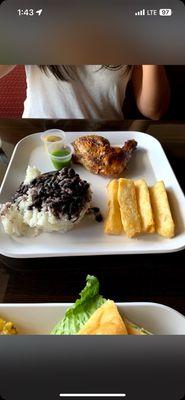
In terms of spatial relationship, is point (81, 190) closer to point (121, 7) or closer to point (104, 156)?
point (104, 156)

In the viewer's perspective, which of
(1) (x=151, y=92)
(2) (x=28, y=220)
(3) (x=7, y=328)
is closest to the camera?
(3) (x=7, y=328)

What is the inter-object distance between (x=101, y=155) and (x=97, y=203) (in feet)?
0.47

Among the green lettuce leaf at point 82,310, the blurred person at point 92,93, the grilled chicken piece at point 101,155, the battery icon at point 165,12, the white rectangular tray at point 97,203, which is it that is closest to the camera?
the battery icon at point 165,12

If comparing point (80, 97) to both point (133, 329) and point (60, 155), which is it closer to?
point (60, 155)

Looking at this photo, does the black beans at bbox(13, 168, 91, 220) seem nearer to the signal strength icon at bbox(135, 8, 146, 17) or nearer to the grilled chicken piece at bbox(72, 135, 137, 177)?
the grilled chicken piece at bbox(72, 135, 137, 177)

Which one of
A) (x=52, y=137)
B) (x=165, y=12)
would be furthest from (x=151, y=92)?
(x=165, y=12)

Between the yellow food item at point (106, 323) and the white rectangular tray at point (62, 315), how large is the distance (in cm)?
3

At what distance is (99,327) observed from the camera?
37 centimetres

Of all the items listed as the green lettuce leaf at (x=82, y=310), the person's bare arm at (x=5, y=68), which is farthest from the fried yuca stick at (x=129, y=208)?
the person's bare arm at (x=5, y=68)

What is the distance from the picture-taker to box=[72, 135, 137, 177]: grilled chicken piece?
772 millimetres

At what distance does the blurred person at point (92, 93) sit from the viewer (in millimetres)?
880

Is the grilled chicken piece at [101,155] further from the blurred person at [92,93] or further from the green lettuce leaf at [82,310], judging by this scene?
the green lettuce leaf at [82,310]

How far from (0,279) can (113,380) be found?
0.25 m

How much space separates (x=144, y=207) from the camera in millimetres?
638
